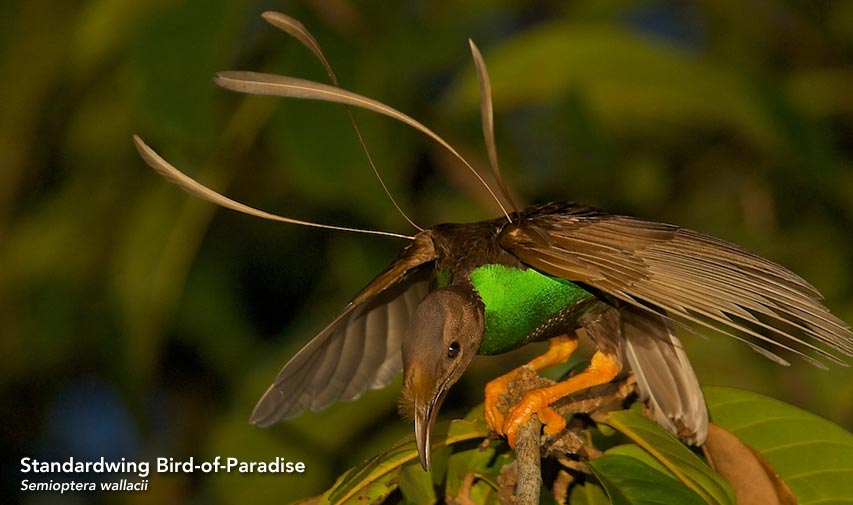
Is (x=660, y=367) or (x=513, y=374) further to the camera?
(x=660, y=367)

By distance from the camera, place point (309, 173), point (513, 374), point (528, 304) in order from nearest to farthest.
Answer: point (528, 304) < point (513, 374) < point (309, 173)

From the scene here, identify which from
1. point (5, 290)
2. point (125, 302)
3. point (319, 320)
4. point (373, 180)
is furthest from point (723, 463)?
point (5, 290)

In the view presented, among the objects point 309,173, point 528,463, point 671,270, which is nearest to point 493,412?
point 528,463

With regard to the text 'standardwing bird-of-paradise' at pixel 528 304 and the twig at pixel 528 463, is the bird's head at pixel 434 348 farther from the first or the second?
the twig at pixel 528 463

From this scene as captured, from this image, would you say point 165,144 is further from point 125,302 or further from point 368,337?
point 368,337

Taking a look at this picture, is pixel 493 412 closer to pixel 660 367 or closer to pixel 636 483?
pixel 636 483

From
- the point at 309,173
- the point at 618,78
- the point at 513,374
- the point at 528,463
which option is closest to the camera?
the point at 528,463

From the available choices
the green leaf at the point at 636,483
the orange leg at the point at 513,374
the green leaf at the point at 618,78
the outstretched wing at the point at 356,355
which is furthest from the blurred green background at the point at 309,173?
the green leaf at the point at 636,483

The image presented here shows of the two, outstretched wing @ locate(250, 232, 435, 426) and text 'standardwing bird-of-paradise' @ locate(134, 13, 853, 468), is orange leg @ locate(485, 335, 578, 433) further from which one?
outstretched wing @ locate(250, 232, 435, 426)
